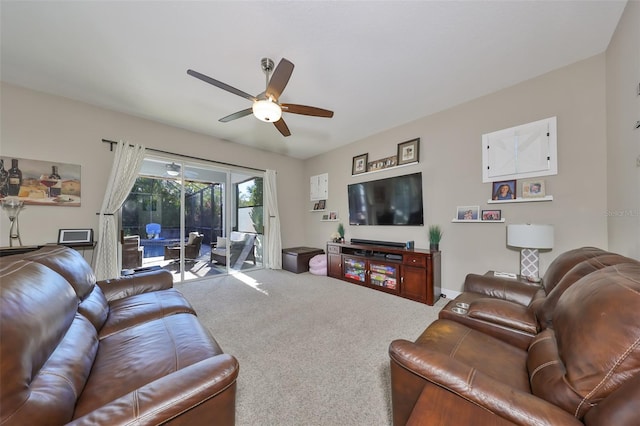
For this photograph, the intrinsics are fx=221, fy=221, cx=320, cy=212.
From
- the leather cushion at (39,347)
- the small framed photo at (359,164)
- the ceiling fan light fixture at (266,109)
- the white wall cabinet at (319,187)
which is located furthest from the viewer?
the white wall cabinet at (319,187)

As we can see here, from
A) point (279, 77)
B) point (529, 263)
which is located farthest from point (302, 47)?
point (529, 263)

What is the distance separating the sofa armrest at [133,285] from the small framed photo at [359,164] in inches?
140

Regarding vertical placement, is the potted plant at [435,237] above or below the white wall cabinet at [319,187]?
below

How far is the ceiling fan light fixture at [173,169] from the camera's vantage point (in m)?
4.00

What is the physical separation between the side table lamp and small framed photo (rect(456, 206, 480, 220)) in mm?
5570

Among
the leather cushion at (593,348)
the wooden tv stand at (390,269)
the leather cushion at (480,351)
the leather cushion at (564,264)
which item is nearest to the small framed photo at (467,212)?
the wooden tv stand at (390,269)

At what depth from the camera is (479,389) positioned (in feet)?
2.61

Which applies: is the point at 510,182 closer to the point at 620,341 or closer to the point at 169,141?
the point at 620,341

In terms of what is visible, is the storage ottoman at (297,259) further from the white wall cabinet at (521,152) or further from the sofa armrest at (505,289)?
the white wall cabinet at (521,152)

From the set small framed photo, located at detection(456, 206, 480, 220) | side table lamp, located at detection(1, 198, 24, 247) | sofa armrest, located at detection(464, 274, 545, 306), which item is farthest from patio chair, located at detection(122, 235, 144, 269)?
small framed photo, located at detection(456, 206, 480, 220)

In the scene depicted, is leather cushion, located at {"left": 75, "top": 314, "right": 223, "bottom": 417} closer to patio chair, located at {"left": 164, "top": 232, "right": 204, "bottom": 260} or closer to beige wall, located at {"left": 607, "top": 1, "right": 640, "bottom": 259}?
patio chair, located at {"left": 164, "top": 232, "right": 204, "bottom": 260}

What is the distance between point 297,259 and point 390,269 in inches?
78.7

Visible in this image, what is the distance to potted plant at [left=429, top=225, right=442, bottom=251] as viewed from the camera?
3.34 meters

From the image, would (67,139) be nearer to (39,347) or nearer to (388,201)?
(39,347)
